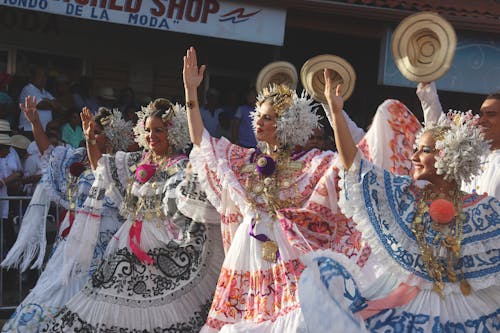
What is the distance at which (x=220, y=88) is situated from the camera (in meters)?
13.4

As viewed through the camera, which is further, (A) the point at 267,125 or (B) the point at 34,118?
(B) the point at 34,118

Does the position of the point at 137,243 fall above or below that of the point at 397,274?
below

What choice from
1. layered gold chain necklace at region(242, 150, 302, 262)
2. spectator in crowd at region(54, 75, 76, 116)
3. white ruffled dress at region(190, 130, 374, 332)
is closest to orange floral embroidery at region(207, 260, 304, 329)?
white ruffled dress at region(190, 130, 374, 332)

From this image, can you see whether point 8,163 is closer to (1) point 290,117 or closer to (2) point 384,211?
(1) point 290,117

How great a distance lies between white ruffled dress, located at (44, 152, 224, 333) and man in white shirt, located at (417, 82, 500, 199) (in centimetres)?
190

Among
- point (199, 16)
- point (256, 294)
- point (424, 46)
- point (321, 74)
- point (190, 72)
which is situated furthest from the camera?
point (199, 16)

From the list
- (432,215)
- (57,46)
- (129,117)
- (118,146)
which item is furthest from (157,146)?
(57,46)

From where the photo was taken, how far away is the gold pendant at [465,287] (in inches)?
167

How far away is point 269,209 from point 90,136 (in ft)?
6.64

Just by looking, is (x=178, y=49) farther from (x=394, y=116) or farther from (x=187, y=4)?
(x=394, y=116)

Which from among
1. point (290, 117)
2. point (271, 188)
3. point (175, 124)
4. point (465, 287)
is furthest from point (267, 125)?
point (465, 287)

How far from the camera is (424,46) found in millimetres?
5016

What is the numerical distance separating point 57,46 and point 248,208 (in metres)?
7.84

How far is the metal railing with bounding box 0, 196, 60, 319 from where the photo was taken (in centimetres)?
838
